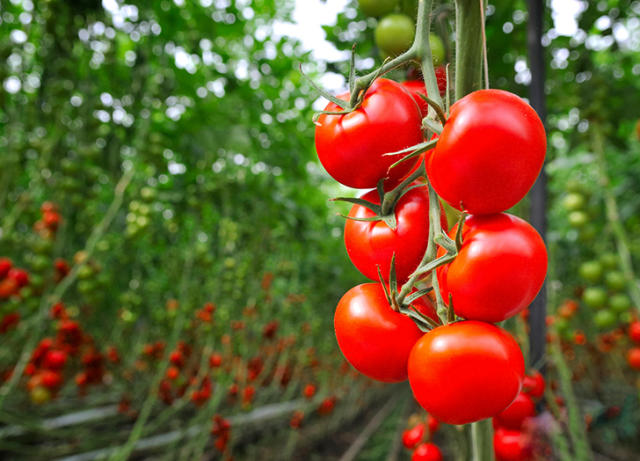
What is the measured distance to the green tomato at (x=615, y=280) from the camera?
1.29 metres

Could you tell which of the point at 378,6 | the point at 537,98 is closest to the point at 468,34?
the point at 378,6

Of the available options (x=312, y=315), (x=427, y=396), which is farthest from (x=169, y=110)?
(x=312, y=315)

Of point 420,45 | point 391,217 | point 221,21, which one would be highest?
point 221,21

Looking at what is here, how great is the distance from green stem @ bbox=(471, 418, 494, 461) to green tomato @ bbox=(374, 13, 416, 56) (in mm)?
465

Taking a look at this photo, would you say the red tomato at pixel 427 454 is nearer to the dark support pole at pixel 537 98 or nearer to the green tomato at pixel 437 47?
the dark support pole at pixel 537 98

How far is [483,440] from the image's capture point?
329mm

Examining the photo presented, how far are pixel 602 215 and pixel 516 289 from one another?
1541 millimetres

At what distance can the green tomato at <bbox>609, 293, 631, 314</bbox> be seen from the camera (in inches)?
51.1

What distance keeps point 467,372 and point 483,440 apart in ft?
0.19

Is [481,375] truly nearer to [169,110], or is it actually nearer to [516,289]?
[516,289]

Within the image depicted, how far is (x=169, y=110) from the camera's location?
2000mm

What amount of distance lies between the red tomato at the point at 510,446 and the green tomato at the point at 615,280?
92 cm

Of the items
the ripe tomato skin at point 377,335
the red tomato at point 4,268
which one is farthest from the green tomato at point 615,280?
the red tomato at point 4,268

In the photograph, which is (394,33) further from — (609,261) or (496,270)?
(609,261)
